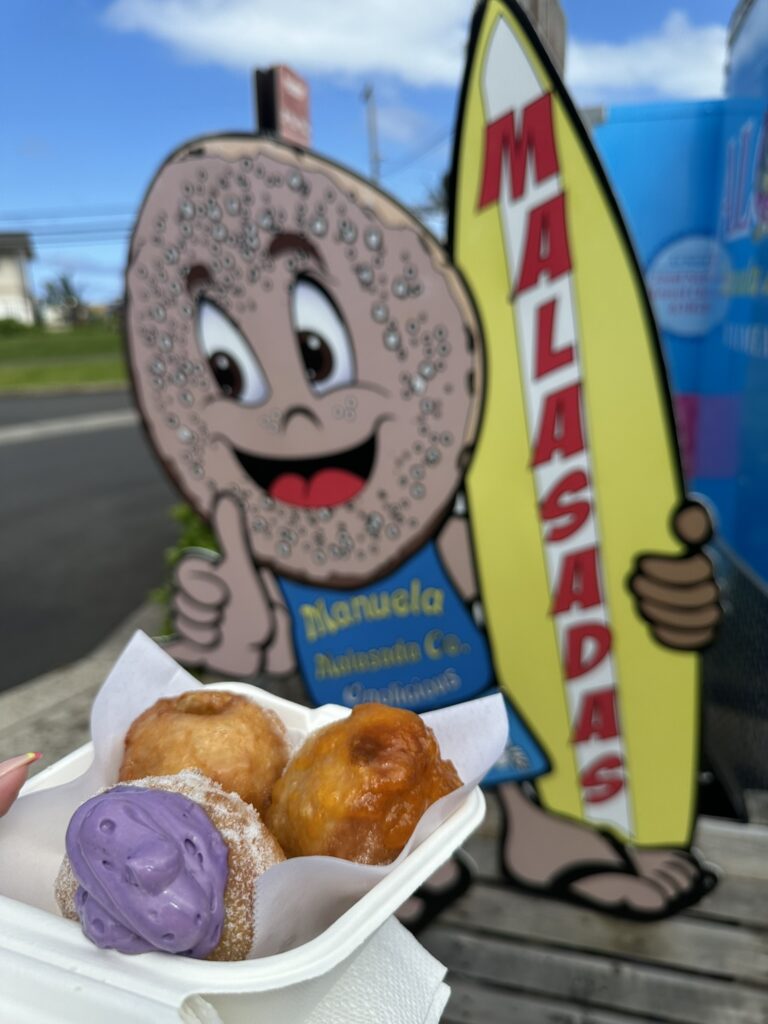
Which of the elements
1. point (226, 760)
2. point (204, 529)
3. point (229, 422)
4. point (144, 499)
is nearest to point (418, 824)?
point (226, 760)

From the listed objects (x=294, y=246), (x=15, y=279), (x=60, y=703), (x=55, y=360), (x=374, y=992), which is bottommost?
(x=15, y=279)

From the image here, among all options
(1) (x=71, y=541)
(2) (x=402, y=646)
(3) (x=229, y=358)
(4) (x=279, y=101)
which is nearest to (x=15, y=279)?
(1) (x=71, y=541)

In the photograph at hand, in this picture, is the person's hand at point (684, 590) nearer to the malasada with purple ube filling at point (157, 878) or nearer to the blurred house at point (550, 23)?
the blurred house at point (550, 23)

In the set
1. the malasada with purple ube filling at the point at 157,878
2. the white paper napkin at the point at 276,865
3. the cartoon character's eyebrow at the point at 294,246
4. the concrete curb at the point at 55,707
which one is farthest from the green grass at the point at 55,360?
the malasada with purple ube filling at the point at 157,878

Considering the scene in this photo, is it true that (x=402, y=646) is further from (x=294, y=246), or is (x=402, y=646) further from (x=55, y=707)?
(x=55, y=707)

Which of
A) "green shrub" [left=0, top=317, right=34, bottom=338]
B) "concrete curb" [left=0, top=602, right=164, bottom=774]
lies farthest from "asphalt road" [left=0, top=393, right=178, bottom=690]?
"green shrub" [left=0, top=317, right=34, bottom=338]

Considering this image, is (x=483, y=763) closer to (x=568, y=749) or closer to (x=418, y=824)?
(x=418, y=824)
